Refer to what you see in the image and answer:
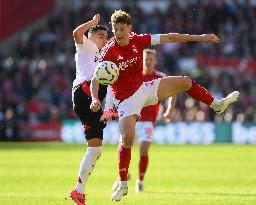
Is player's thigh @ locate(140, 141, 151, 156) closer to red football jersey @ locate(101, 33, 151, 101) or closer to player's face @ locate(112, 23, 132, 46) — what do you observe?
red football jersey @ locate(101, 33, 151, 101)

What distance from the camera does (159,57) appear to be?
114ft

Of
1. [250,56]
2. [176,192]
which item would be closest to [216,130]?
[250,56]

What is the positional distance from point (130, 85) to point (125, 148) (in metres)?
0.89

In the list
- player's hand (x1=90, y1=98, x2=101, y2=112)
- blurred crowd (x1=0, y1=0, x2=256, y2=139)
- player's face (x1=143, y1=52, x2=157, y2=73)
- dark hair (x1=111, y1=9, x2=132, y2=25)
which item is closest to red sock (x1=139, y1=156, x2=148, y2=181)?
player's face (x1=143, y1=52, x2=157, y2=73)

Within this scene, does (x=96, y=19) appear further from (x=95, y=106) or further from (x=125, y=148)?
(x=125, y=148)

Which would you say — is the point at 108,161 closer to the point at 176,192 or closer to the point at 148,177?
the point at 148,177

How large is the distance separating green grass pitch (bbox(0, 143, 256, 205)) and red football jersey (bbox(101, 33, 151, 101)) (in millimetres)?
1708

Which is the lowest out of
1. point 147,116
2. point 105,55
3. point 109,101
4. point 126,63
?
point 147,116

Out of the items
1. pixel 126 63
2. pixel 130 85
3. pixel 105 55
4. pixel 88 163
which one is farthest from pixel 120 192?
pixel 105 55

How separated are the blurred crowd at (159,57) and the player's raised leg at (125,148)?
787 inches

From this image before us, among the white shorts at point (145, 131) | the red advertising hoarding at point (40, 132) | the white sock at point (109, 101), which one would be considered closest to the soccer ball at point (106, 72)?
the white sock at point (109, 101)

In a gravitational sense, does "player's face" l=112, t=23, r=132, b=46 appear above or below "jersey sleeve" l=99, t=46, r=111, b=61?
above

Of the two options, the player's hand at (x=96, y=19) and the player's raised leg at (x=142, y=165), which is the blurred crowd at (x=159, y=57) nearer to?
the player's raised leg at (x=142, y=165)

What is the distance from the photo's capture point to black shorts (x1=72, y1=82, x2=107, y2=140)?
1166 centimetres
